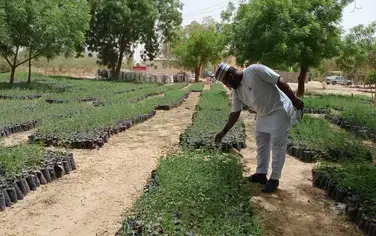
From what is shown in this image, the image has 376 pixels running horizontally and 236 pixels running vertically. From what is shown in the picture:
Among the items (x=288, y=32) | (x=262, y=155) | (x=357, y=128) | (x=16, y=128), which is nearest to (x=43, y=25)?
(x=16, y=128)

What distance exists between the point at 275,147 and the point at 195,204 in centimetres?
176

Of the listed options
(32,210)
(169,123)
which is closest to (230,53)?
(169,123)

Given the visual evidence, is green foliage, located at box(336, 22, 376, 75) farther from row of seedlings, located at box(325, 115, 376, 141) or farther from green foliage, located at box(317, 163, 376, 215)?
green foliage, located at box(317, 163, 376, 215)

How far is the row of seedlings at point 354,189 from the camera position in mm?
4316

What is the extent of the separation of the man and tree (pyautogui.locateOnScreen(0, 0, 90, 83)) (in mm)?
16263

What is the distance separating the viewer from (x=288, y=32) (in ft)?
56.4

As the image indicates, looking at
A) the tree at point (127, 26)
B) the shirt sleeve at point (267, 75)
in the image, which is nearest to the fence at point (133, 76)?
the tree at point (127, 26)

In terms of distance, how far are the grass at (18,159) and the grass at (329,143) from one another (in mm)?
5453

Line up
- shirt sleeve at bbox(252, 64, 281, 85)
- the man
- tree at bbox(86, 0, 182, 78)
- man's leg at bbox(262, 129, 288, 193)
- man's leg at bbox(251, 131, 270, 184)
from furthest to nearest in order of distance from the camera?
tree at bbox(86, 0, 182, 78) < man's leg at bbox(251, 131, 270, 184) < man's leg at bbox(262, 129, 288, 193) < the man < shirt sleeve at bbox(252, 64, 281, 85)

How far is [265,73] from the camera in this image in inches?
190

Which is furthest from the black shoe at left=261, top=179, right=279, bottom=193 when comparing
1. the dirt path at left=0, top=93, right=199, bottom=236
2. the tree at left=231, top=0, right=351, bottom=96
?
the tree at left=231, top=0, right=351, bottom=96

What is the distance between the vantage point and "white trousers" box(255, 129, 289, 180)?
16.6 feet

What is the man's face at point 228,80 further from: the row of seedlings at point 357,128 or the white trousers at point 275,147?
the row of seedlings at point 357,128

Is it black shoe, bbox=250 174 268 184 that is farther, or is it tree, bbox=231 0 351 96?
tree, bbox=231 0 351 96
